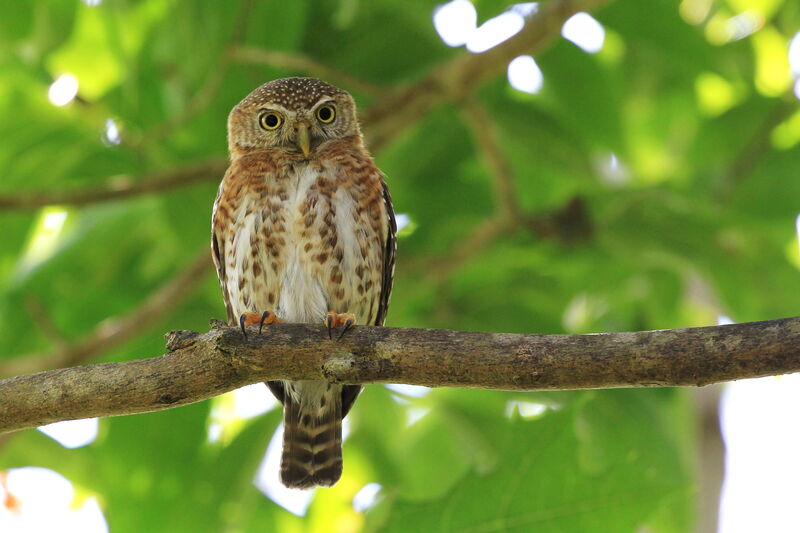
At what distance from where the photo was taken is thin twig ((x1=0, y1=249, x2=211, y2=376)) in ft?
19.7

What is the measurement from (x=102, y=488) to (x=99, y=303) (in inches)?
49.8

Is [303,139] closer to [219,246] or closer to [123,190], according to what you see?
[219,246]

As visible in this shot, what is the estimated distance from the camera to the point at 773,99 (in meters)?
6.62

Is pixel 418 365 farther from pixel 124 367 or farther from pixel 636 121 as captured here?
pixel 636 121

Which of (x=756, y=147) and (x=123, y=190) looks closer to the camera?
(x=123, y=190)

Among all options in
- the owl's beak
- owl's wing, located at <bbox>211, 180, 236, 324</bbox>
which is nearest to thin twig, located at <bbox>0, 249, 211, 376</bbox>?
owl's wing, located at <bbox>211, 180, 236, 324</bbox>

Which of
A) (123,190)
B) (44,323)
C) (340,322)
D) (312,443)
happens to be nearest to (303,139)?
(123,190)

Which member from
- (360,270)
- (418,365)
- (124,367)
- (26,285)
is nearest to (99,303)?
(26,285)

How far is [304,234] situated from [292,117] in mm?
777

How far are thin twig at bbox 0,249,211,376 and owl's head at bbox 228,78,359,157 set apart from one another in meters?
0.79

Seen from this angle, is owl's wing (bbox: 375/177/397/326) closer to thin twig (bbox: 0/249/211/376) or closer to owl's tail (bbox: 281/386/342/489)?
owl's tail (bbox: 281/386/342/489)

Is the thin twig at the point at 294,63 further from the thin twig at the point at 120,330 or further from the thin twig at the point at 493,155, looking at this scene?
the thin twig at the point at 120,330

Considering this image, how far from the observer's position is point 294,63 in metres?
5.88

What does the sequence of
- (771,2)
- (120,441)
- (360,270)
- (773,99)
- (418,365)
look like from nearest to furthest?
1. (418,365)
2. (360,270)
3. (120,441)
4. (773,99)
5. (771,2)
